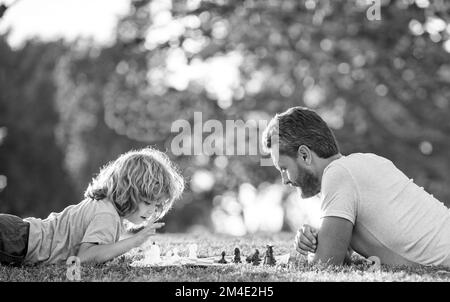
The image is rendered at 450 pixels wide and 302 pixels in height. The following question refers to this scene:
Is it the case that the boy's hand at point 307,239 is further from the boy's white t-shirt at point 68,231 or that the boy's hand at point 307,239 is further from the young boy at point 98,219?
the boy's white t-shirt at point 68,231

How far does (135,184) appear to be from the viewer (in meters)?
5.66

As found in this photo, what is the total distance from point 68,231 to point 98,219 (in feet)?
1.08

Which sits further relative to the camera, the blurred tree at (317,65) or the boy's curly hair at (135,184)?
the blurred tree at (317,65)

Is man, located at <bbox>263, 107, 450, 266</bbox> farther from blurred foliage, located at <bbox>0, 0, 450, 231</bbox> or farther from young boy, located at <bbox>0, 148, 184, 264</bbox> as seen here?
blurred foliage, located at <bbox>0, 0, 450, 231</bbox>

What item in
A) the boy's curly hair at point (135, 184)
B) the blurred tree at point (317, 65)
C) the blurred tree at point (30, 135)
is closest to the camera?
the boy's curly hair at point (135, 184)

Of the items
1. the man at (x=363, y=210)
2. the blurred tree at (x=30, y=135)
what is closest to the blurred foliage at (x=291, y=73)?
the blurred tree at (x=30, y=135)

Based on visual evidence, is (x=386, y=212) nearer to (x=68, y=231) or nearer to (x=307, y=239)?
(x=307, y=239)

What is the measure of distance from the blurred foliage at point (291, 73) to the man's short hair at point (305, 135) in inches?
491

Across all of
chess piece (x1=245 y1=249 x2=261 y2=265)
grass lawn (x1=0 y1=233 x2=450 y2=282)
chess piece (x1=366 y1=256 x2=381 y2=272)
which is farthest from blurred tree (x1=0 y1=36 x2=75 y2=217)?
chess piece (x1=366 y1=256 x2=381 y2=272)

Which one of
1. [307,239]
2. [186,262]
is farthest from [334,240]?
[186,262]

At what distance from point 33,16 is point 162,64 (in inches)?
380

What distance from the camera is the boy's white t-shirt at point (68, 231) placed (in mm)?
5484
